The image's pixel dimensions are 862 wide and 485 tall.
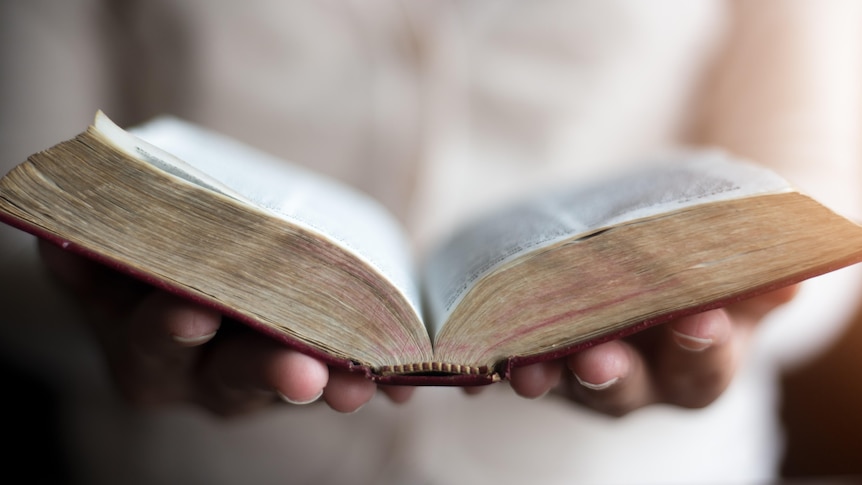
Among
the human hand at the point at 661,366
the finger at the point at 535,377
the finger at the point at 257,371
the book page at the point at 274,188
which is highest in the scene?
the book page at the point at 274,188

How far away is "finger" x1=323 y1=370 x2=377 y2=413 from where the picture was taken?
1.40ft

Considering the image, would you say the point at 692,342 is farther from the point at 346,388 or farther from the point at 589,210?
the point at 346,388

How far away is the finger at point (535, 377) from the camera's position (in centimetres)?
44

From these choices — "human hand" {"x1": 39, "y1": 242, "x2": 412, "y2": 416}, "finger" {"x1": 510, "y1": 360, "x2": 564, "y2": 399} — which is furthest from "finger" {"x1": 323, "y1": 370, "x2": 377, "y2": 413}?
"finger" {"x1": 510, "y1": 360, "x2": 564, "y2": 399}

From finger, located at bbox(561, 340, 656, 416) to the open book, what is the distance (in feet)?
0.09

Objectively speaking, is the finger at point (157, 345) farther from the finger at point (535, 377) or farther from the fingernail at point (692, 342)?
the fingernail at point (692, 342)

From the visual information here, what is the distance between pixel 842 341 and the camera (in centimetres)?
117

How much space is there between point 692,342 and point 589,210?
0.41ft

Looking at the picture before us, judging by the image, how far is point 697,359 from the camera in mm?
466

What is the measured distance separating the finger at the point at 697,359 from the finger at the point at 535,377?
0.09 metres

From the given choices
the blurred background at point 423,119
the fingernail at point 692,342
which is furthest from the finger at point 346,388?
the blurred background at point 423,119

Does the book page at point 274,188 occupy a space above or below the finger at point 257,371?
above

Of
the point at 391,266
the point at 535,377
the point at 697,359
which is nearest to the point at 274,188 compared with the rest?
the point at 391,266

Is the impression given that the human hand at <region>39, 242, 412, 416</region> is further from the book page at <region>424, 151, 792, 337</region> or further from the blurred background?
the blurred background
